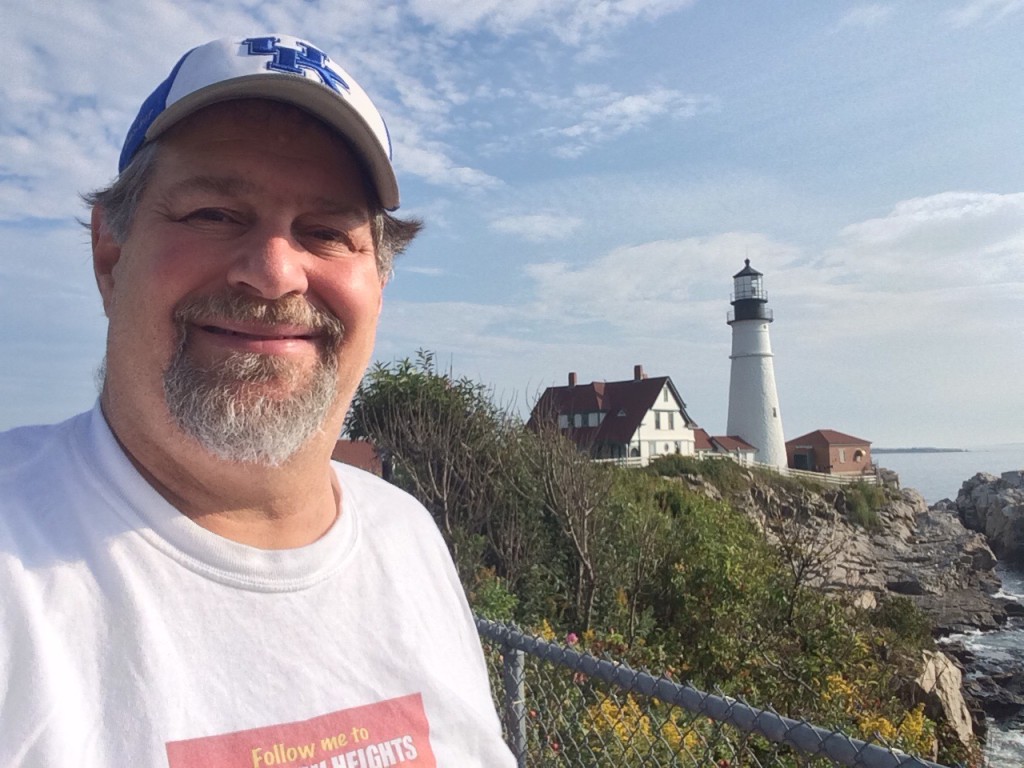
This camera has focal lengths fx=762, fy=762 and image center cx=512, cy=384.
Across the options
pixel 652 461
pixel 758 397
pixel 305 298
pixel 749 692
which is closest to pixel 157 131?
pixel 305 298

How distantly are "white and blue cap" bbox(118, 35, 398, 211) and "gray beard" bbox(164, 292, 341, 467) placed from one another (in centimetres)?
41

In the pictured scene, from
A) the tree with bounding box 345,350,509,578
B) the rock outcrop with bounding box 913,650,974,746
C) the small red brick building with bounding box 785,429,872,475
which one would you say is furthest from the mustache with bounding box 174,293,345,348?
the small red brick building with bounding box 785,429,872,475

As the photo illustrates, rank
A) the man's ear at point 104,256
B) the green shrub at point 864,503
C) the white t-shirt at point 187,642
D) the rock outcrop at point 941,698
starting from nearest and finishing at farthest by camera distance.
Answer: the white t-shirt at point 187,642 < the man's ear at point 104,256 < the rock outcrop at point 941,698 < the green shrub at point 864,503

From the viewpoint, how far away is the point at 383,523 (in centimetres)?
186

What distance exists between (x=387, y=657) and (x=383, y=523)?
394 mm

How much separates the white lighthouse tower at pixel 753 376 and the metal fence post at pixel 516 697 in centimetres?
4076

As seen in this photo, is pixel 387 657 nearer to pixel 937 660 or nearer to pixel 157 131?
pixel 157 131

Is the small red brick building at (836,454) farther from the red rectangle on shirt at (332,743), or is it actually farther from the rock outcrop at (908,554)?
the red rectangle on shirt at (332,743)

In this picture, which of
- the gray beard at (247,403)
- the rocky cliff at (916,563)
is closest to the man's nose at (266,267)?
the gray beard at (247,403)

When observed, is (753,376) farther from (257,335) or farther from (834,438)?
(257,335)

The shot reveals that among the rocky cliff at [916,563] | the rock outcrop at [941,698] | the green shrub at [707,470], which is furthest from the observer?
the green shrub at [707,470]

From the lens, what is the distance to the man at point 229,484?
1.21 meters

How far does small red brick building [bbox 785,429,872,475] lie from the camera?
154 ft

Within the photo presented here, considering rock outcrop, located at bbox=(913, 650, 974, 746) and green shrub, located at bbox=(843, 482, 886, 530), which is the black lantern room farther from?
rock outcrop, located at bbox=(913, 650, 974, 746)
